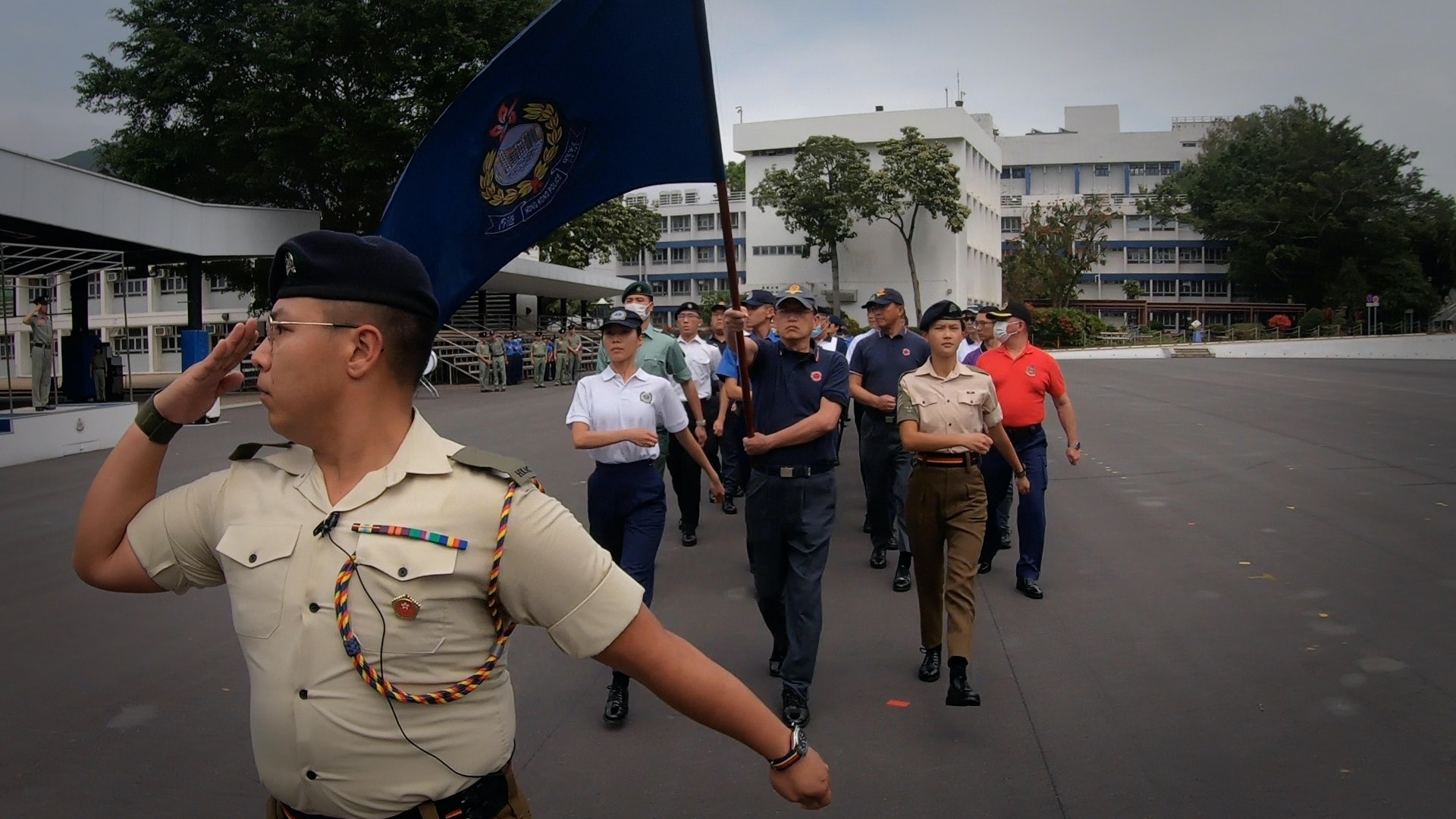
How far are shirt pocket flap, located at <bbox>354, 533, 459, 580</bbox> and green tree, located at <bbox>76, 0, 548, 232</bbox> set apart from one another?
2722 centimetres

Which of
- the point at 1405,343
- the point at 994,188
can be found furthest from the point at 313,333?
the point at 994,188

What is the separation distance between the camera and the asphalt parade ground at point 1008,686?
437 centimetres

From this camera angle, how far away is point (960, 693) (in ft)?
16.9

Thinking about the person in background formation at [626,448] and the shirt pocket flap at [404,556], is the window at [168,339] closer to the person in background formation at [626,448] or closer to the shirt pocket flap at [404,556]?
the person in background formation at [626,448]

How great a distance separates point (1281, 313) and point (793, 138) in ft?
116

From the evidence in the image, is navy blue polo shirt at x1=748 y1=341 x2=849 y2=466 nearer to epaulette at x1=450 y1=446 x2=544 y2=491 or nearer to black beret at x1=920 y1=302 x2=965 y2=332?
black beret at x1=920 y1=302 x2=965 y2=332

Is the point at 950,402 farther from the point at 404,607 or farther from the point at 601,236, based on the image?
the point at 601,236

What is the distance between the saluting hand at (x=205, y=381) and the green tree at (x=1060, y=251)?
73.5 metres

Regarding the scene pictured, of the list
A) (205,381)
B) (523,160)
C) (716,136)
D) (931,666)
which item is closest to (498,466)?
(205,381)

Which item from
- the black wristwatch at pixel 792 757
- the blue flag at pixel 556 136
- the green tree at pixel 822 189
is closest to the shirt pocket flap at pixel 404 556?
the black wristwatch at pixel 792 757

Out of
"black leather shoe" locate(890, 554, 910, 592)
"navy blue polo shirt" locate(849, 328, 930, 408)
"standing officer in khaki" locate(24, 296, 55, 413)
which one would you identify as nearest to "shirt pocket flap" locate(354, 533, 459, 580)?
"black leather shoe" locate(890, 554, 910, 592)

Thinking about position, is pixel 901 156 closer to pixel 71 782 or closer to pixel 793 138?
pixel 793 138

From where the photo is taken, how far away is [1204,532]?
30.6 ft

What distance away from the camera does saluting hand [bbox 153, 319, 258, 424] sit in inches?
89.0
